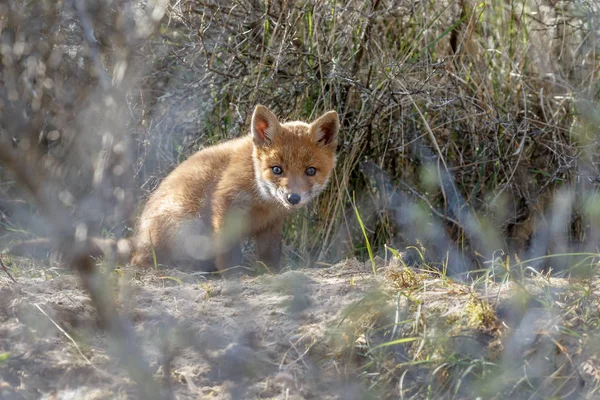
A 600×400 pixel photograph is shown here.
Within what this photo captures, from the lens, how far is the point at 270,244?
5.10m

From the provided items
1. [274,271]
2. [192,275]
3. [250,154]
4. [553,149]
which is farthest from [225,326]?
[553,149]

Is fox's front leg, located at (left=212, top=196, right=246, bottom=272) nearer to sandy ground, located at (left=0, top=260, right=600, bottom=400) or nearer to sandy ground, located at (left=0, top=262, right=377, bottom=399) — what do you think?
sandy ground, located at (left=0, top=262, right=377, bottom=399)

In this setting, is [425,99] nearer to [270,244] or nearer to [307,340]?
[270,244]

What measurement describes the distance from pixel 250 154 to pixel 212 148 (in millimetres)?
400

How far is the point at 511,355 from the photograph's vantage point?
2.82 m

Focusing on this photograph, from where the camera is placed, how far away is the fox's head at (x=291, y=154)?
491 cm

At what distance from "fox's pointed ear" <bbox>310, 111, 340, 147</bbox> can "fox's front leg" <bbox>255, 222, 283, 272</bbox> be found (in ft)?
2.36

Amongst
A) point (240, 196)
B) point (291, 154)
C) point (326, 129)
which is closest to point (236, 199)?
point (240, 196)

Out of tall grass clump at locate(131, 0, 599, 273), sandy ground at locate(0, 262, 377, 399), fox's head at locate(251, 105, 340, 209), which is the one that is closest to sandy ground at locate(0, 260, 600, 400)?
sandy ground at locate(0, 262, 377, 399)

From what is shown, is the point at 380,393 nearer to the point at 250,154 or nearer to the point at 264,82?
the point at 250,154

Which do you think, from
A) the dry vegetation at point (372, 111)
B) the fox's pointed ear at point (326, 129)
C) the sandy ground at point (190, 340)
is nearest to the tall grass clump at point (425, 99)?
the dry vegetation at point (372, 111)

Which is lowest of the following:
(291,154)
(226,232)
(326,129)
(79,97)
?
(226,232)

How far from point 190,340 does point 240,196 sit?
1.97 meters

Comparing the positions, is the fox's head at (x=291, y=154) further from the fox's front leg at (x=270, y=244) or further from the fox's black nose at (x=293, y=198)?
the fox's front leg at (x=270, y=244)
